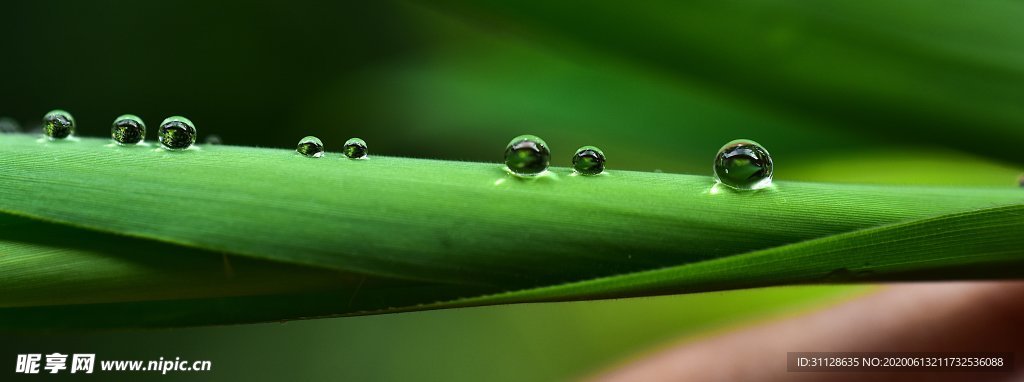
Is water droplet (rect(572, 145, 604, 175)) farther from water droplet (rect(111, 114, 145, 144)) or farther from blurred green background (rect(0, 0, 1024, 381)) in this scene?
blurred green background (rect(0, 0, 1024, 381))

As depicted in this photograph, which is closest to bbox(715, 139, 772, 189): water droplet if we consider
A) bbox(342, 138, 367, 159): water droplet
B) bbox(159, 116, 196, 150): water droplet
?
bbox(342, 138, 367, 159): water droplet

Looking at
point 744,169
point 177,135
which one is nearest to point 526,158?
point 744,169

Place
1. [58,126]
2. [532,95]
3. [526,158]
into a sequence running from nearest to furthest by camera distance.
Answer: [526,158], [58,126], [532,95]

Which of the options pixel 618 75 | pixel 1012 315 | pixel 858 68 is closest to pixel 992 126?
pixel 858 68

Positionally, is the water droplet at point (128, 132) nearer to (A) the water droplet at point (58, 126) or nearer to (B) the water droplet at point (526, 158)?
(A) the water droplet at point (58, 126)

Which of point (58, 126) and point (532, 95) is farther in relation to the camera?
point (532, 95)

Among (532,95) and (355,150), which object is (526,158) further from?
(532,95)
